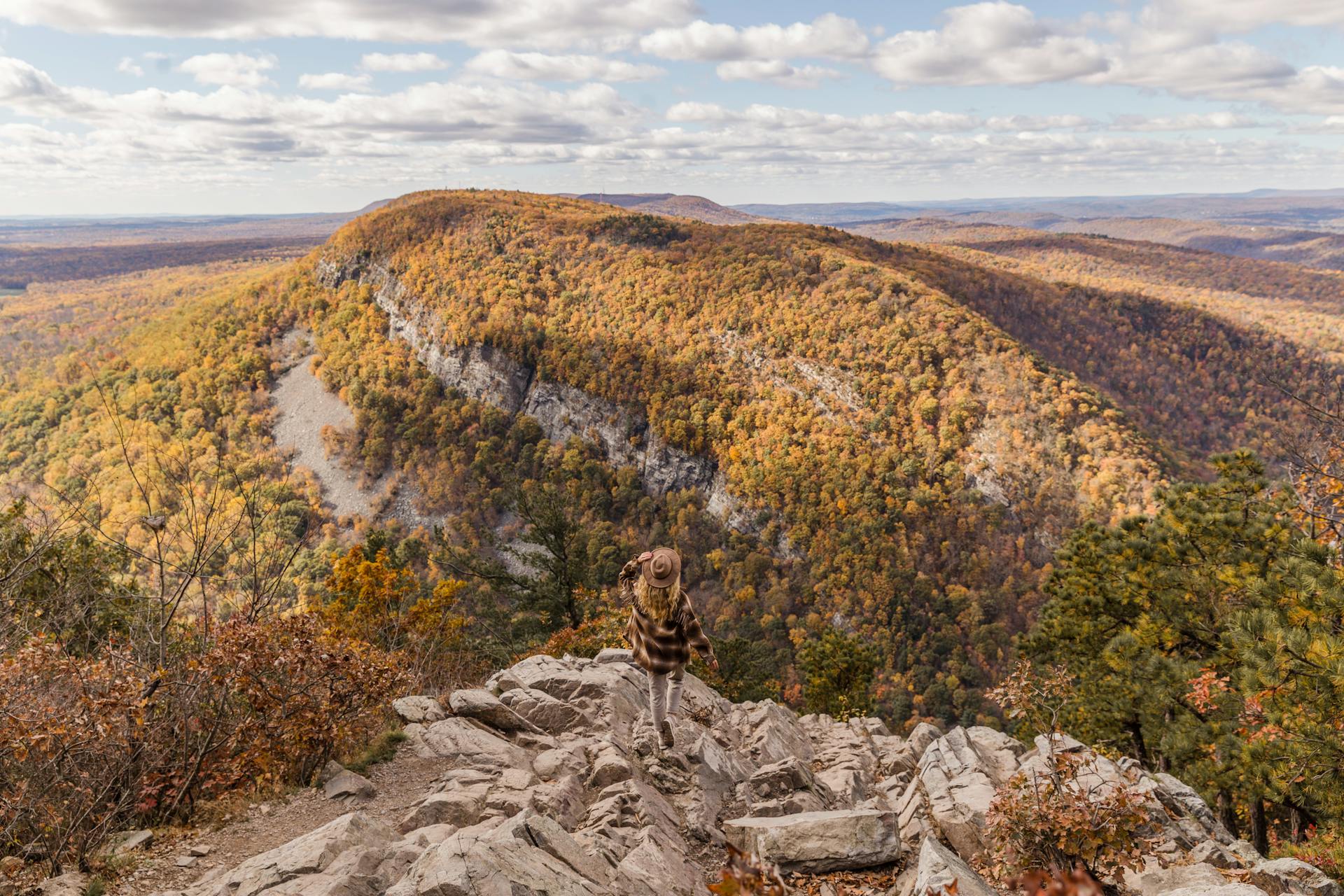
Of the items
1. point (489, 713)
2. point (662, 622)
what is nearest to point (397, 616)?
point (489, 713)

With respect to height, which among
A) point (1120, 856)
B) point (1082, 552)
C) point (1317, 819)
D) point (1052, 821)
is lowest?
point (1317, 819)

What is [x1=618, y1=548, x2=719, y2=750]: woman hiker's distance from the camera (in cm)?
824

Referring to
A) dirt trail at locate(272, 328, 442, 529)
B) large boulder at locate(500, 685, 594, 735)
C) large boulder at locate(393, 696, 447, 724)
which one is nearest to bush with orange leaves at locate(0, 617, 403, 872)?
large boulder at locate(393, 696, 447, 724)

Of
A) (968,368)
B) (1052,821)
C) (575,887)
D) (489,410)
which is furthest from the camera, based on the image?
(489,410)

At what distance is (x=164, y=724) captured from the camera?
23.8 ft

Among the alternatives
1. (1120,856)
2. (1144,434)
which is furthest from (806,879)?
(1144,434)

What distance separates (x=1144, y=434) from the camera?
76.7 meters

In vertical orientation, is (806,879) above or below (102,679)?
below

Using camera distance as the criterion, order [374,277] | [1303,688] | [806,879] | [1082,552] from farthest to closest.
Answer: [374,277]
[1082,552]
[1303,688]
[806,879]

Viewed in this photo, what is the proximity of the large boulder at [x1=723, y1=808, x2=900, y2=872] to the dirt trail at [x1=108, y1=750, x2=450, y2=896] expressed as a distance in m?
3.91

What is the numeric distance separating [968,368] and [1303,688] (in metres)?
84.6

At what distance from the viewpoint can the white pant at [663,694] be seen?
869cm

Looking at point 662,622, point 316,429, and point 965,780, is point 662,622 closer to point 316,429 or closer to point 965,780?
point 965,780

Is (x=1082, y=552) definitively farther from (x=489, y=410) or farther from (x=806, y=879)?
(x=489, y=410)
